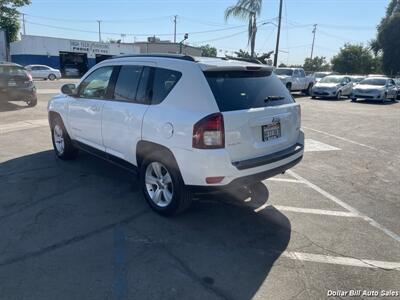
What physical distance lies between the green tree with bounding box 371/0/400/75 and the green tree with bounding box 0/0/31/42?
135 ft

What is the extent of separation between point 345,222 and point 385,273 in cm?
106

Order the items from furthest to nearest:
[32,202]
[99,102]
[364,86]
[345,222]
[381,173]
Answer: [364,86] < [381,173] < [99,102] < [32,202] < [345,222]

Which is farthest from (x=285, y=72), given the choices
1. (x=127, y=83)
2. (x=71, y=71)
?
(x=71, y=71)

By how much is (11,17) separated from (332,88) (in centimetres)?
3836

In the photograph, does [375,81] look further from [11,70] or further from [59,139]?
[59,139]

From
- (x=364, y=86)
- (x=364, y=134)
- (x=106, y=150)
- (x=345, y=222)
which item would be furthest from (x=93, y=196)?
(x=364, y=86)

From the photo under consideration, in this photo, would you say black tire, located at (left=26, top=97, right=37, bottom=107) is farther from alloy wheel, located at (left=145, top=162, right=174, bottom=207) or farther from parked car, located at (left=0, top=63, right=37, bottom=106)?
alloy wheel, located at (left=145, top=162, right=174, bottom=207)

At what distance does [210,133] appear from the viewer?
3.48m

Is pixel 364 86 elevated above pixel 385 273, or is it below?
above

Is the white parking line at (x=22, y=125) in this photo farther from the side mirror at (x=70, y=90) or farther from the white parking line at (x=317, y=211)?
the white parking line at (x=317, y=211)

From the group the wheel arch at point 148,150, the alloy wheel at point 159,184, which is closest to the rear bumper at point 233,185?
the wheel arch at point 148,150

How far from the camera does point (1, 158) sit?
21.0ft

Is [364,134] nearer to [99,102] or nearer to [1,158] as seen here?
[99,102]

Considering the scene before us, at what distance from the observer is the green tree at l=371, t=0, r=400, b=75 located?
40.6 m
